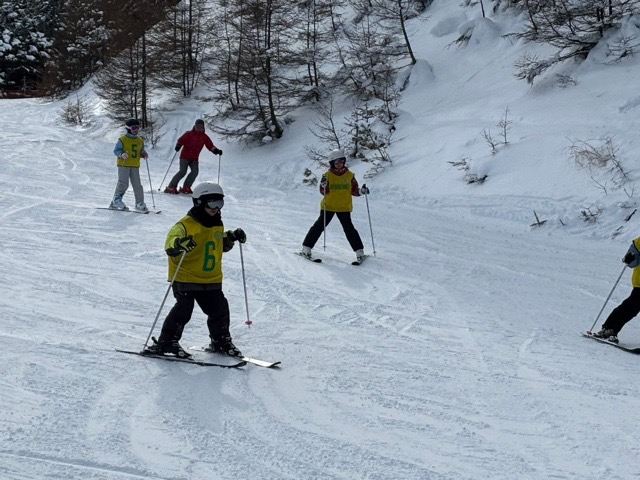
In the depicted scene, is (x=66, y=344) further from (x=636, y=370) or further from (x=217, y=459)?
(x=636, y=370)

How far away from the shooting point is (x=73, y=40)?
4219 cm

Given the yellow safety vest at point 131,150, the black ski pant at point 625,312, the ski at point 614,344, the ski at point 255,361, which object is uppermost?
the yellow safety vest at point 131,150

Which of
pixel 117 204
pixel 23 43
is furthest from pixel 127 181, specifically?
pixel 23 43

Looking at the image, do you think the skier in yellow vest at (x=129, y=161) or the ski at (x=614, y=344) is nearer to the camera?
the ski at (x=614, y=344)

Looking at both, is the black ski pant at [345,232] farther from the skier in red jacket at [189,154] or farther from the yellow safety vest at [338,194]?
the skier in red jacket at [189,154]

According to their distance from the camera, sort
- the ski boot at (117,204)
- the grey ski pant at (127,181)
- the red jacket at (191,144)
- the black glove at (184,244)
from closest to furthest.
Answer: the black glove at (184,244)
the grey ski pant at (127,181)
the ski boot at (117,204)
the red jacket at (191,144)

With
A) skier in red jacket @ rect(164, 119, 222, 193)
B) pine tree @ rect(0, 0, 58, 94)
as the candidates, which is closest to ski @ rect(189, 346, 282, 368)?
skier in red jacket @ rect(164, 119, 222, 193)

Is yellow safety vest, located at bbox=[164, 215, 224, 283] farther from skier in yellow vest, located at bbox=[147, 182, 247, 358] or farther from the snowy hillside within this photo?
the snowy hillside

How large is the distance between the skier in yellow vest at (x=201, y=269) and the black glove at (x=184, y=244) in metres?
0.12

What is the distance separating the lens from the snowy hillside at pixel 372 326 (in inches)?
184

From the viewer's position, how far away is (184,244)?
5.80 metres

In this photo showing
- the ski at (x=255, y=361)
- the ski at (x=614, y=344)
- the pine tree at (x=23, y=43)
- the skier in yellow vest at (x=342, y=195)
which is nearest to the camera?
the ski at (x=255, y=361)

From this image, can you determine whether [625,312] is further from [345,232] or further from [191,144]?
[191,144]

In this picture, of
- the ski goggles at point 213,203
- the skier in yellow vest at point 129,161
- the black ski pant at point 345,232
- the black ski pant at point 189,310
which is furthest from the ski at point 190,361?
the skier in yellow vest at point 129,161
